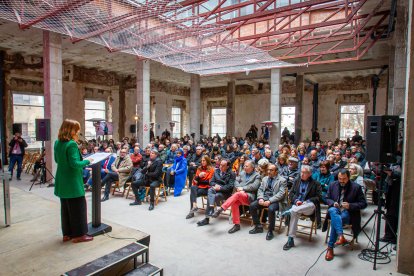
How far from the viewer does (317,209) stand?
14.2ft

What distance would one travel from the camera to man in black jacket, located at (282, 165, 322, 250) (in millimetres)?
4066

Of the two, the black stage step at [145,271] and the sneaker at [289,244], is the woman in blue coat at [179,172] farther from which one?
the black stage step at [145,271]

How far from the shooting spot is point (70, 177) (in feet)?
10.1

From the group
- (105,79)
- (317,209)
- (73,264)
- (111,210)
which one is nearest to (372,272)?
(317,209)

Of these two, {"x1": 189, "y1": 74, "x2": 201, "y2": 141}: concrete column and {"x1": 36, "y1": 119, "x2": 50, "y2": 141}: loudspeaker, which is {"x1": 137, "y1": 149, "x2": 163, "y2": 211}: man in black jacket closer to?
{"x1": 36, "y1": 119, "x2": 50, "y2": 141}: loudspeaker

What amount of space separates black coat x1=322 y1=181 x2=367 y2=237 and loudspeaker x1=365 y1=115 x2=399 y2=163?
2.31ft

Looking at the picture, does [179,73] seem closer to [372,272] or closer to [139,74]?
[139,74]

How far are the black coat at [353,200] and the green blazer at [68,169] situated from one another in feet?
12.0

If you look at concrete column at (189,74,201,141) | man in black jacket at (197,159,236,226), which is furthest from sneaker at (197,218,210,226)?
concrete column at (189,74,201,141)

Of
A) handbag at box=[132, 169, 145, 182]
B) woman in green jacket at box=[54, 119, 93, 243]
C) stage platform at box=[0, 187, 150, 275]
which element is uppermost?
woman in green jacket at box=[54, 119, 93, 243]

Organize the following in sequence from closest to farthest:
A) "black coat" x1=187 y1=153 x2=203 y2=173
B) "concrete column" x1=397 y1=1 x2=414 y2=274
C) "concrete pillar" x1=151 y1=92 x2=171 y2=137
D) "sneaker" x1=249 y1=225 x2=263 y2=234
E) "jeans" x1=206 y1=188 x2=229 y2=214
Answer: "concrete column" x1=397 y1=1 x2=414 y2=274 < "sneaker" x1=249 y1=225 x2=263 y2=234 < "jeans" x1=206 y1=188 x2=229 y2=214 < "black coat" x1=187 y1=153 x2=203 y2=173 < "concrete pillar" x1=151 y1=92 x2=171 y2=137

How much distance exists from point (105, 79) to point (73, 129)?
14704 mm

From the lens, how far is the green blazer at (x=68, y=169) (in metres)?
2.98

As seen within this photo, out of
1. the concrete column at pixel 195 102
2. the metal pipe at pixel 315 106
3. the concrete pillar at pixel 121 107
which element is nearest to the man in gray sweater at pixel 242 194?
the concrete column at pixel 195 102
